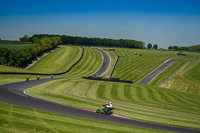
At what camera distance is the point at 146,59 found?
354 ft

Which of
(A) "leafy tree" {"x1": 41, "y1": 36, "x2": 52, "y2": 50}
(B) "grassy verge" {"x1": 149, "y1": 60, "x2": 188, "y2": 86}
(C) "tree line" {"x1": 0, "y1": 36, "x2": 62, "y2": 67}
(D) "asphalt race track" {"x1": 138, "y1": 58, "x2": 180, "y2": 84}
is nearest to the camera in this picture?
(B) "grassy verge" {"x1": 149, "y1": 60, "x2": 188, "y2": 86}

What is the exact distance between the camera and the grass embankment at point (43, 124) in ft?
47.4

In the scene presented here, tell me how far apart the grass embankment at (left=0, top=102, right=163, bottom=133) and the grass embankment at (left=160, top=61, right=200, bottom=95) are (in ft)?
143

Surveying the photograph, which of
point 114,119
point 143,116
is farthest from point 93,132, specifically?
point 143,116

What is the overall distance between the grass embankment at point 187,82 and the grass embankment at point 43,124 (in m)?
43.6

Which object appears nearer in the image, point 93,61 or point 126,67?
point 126,67

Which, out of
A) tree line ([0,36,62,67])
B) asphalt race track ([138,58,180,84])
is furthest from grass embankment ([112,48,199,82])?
tree line ([0,36,62,67])

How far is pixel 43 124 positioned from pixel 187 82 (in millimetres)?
54867

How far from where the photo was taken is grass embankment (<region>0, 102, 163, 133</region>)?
14460mm

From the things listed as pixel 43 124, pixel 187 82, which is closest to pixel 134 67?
pixel 187 82

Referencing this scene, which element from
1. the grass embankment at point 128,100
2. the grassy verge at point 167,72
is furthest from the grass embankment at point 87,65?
the grass embankment at point 128,100

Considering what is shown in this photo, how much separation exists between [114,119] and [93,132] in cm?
611

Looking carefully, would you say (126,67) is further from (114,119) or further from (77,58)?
(114,119)

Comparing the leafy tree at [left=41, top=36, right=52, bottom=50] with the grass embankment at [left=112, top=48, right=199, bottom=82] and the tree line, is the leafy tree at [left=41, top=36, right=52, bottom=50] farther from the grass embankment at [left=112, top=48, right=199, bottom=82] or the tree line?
the grass embankment at [left=112, top=48, right=199, bottom=82]
